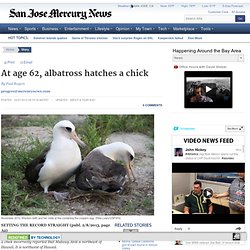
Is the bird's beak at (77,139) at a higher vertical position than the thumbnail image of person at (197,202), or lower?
higher

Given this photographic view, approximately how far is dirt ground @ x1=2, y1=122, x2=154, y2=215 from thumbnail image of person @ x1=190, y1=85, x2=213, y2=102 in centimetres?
13

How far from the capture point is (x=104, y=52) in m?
0.73

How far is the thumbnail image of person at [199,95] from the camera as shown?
729mm

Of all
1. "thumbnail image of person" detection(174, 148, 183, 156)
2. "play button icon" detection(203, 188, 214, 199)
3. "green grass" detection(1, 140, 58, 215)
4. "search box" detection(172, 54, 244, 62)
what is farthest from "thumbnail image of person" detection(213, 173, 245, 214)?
"green grass" detection(1, 140, 58, 215)

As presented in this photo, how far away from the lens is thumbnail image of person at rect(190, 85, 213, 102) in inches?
28.7

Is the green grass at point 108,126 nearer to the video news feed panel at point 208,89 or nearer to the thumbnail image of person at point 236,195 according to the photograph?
the video news feed panel at point 208,89

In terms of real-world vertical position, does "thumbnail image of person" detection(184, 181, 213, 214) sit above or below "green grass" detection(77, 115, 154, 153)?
below

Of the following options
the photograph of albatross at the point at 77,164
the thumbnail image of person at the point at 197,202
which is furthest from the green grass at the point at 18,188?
the thumbnail image of person at the point at 197,202

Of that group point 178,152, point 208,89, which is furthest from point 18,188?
point 208,89

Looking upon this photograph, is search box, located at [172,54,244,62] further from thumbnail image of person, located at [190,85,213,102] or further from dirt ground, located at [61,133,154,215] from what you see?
dirt ground, located at [61,133,154,215]

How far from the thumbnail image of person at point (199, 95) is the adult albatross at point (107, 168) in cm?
17

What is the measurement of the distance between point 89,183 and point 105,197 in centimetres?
5
